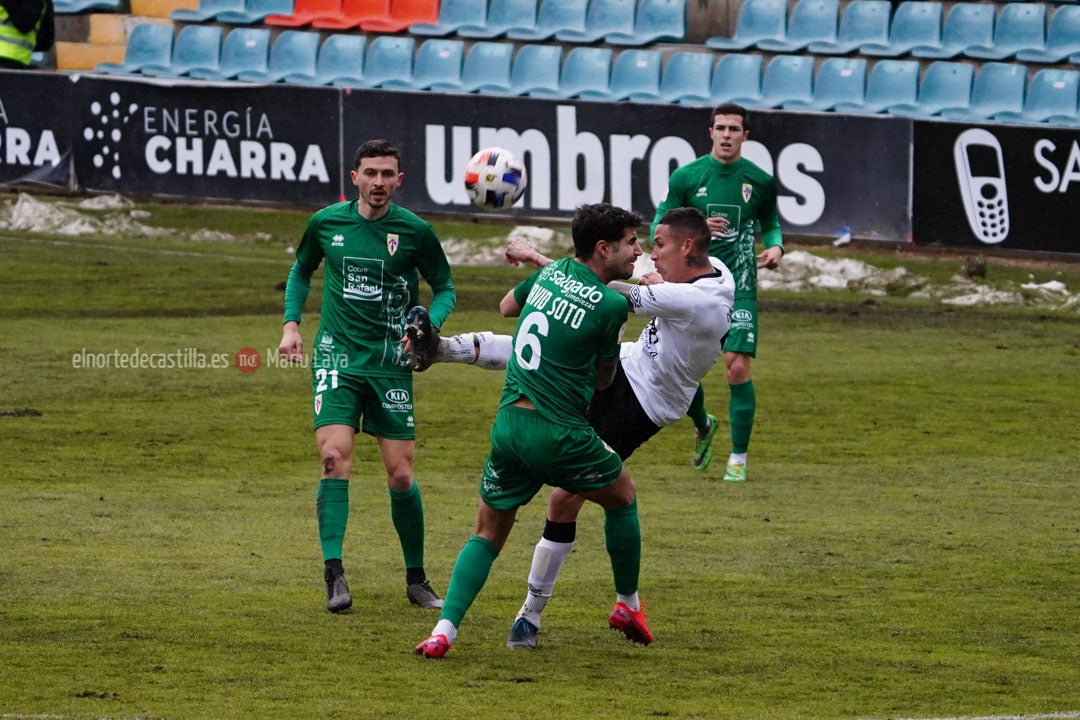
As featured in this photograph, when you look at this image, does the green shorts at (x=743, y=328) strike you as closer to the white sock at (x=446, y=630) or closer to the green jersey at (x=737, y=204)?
the green jersey at (x=737, y=204)

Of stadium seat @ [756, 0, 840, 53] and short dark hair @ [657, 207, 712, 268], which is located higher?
stadium seat @ [756, 0, 840, 53]

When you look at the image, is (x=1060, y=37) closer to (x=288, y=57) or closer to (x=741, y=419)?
(x=288, y=57)

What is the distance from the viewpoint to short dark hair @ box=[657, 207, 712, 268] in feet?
24.8

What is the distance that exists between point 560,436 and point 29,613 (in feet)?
8.45

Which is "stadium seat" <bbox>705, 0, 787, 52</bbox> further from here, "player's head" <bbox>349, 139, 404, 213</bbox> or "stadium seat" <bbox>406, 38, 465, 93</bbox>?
"player's head" <bbox>349, 139, 404, 213</bbox>

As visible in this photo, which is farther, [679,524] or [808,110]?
[808,110]

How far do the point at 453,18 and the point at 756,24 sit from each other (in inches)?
182

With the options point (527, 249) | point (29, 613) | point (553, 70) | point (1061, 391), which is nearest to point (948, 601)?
point (527, 249)

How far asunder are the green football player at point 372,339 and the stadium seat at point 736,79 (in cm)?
1488

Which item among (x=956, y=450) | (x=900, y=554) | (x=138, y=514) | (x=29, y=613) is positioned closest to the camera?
(x=29, y=613)

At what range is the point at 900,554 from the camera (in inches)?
357

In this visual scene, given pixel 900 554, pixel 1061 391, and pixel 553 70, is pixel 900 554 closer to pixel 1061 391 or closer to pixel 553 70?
pixel 1061 391

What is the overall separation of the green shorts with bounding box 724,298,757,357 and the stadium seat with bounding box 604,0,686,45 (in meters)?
13.0

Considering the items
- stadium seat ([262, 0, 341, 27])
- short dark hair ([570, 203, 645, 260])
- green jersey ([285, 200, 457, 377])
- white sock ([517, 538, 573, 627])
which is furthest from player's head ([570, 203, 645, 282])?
stadium seat ([262, 0, 341, 27])
